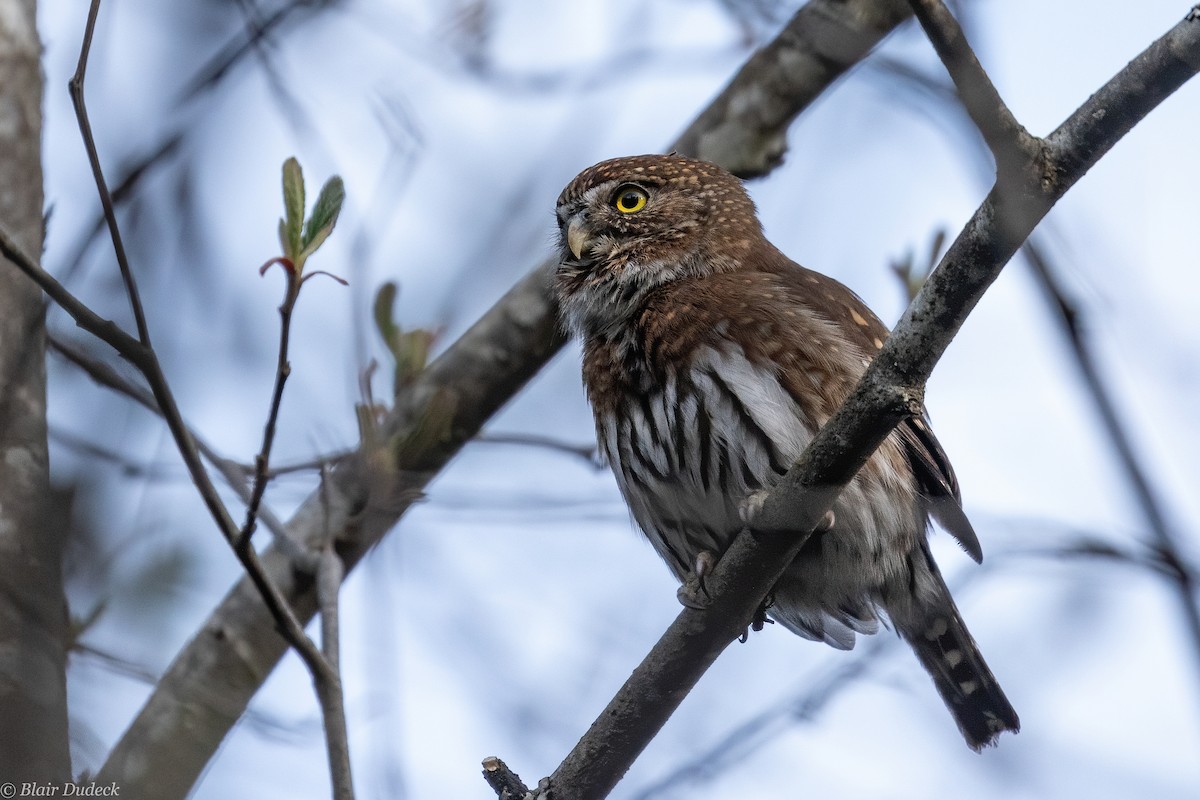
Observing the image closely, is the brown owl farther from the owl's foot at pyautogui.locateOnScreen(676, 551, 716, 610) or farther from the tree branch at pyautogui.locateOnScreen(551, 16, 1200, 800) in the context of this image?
the tree branch at pyautogui.locateOnScreen(551, 16, 1200, 800)

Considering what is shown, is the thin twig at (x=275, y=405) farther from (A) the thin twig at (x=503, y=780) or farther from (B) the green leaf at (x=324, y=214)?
(A) the thin twig at (x=503, y=780)

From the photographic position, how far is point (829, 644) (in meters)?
5.82

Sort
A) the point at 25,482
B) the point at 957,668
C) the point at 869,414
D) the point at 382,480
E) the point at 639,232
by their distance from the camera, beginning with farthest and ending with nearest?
the point at 639,232, the point at 957,668, the point at 382,480, the point at 25,482, the point at 869,414

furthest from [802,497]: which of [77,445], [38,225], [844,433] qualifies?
[38,225]

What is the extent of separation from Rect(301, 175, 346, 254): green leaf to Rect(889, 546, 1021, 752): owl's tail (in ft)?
10.3

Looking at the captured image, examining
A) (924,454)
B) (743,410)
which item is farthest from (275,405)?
(924,454)

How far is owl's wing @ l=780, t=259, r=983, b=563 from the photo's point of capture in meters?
4.88

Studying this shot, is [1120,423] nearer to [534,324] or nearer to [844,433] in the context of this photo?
[844,433]

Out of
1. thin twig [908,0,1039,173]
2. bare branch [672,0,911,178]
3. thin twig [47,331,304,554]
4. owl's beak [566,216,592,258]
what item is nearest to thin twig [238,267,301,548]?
thin twig [47,331,304,554]

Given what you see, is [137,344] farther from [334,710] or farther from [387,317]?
[387,317]

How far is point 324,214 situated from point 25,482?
4.26 ft

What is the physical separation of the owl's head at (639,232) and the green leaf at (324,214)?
6.15 ft

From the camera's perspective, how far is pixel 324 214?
3.51 metres

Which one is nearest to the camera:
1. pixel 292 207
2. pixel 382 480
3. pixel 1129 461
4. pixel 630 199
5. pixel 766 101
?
pixel 1129 461
